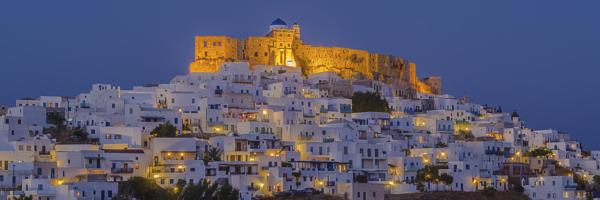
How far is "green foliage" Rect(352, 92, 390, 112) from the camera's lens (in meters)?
72.2

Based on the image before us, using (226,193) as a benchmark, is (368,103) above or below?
above

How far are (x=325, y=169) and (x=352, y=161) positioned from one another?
100 inches

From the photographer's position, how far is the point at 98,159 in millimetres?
51156

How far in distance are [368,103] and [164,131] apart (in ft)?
63.7

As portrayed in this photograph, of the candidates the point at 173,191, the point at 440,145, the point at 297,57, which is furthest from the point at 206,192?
the point at 297,57

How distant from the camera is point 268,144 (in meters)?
57.4

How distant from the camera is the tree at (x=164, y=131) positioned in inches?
2221

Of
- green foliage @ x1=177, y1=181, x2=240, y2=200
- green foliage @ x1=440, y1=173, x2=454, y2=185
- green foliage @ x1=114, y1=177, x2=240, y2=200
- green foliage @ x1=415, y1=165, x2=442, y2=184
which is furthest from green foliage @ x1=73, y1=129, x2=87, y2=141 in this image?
green foliage @ x1=440, y1=173, x2=454, y2=185

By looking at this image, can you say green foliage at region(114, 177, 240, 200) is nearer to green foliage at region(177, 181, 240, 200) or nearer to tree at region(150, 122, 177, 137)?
green foliage at region(177, 181, 240, 200)

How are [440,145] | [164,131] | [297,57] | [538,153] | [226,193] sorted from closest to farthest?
[226,193]
[164,131]
[440,145]
[538,153]
[297,57]

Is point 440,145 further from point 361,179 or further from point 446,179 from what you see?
point 361,179

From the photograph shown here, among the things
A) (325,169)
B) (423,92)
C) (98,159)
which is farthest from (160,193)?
(423,92)

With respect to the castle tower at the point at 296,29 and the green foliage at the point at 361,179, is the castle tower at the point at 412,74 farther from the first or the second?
the green foliage at the point at 361,179

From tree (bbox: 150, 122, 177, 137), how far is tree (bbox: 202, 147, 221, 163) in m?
2.25
